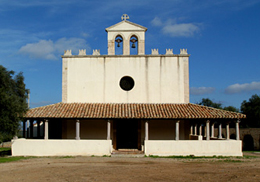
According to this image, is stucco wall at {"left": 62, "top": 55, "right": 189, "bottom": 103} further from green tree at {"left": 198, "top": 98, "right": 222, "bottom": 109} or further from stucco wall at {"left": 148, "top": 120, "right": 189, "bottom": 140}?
green tree at {"left": 198, "top": 98, "right": 222, "bottom": 109}

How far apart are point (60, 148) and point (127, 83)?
6443mm

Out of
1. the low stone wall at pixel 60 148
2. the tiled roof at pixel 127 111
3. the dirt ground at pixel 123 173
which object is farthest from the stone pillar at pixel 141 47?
the dirt ground at pixel 123 173

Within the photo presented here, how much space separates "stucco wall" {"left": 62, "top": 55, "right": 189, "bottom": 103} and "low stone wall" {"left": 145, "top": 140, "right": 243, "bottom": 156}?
142 inches

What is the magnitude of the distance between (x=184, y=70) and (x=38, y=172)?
13.2 m

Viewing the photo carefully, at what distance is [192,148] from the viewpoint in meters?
20.3

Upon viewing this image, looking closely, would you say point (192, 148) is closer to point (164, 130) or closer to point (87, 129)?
point (164, 130)

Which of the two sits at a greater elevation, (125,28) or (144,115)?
(125,28)

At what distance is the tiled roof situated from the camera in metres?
20.6

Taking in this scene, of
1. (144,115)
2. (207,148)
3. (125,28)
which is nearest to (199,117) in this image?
(207,148)

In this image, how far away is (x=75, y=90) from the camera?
76.0 feet

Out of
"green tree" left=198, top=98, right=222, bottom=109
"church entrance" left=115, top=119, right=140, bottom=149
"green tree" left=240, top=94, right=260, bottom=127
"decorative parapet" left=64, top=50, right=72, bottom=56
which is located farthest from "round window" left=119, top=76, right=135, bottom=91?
"green tree" left=198, top=98, right=222, bottom=109

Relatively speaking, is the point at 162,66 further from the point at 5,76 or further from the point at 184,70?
the point at 5,76

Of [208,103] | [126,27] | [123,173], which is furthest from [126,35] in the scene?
[208,103]

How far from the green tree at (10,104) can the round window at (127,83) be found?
21.8 feet
